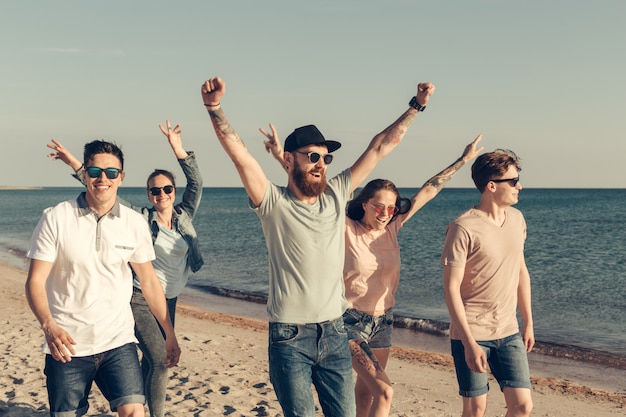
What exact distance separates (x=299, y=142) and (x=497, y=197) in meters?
1.53

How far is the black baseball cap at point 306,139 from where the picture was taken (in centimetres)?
407

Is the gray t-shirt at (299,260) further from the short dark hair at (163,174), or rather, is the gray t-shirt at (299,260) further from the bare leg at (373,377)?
the short dark hair at (163,174)

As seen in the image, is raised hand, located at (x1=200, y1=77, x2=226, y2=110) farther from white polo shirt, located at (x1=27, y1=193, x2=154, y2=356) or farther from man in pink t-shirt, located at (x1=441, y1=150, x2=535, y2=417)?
man in pink t-shirt, located at (x1=441, y1=150, x2=535, y2=417)

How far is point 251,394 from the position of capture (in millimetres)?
7910

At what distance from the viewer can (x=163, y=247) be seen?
5551mm

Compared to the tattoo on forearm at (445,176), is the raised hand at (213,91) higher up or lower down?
higher up

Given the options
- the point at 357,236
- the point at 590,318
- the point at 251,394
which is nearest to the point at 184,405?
the point at 251,394

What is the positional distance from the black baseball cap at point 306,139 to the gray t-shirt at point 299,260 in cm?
30

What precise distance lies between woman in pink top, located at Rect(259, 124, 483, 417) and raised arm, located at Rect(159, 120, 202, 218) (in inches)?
59.9

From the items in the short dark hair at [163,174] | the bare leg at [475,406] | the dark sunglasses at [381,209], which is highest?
the short dark hair at [163,174]

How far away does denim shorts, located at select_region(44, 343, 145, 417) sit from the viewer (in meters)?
3.94

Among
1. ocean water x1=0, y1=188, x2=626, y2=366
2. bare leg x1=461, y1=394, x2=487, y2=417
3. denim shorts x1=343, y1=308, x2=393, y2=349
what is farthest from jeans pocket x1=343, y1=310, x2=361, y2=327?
ocean water x1=0, y1=188, x2=626, y2=366

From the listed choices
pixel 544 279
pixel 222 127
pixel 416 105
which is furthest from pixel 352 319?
pixel 544 279

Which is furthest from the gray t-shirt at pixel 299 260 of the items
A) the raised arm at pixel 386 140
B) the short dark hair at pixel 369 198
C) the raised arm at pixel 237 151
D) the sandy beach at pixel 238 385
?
the sandy beach at pixel 238 385
